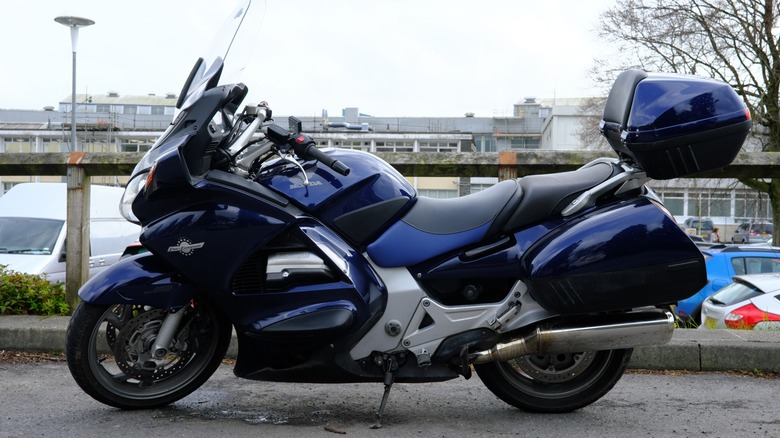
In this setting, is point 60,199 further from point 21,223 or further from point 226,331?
point 226,331

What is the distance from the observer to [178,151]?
13.6 feet

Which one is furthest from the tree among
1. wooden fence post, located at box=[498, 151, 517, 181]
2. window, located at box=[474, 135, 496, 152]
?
window, located at box=[474, 135, 496, 152]

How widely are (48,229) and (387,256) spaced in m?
9.66

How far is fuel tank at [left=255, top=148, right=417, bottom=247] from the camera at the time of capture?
164 inches

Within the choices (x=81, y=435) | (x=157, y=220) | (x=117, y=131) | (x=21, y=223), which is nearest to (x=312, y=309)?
(x=157, y=220)

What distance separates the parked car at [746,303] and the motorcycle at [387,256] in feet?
25.4

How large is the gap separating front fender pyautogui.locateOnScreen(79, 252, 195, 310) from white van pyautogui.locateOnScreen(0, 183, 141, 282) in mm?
7592

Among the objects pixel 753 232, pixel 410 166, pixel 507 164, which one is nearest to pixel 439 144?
pixel 753 232

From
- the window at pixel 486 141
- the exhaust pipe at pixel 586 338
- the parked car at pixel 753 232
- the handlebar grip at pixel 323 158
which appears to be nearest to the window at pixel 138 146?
the handlebar grip at pixel 323 158

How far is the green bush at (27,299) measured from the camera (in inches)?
263

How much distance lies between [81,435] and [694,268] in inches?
114

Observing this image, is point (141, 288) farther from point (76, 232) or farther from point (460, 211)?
point (76, 232)

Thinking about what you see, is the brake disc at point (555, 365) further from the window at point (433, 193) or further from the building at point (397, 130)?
the building at point (397, 130)

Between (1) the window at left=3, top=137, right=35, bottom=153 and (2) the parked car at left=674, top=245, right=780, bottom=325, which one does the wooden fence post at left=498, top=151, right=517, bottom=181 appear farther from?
(1) the window at left=3, top=137, right=35, bottom=153
